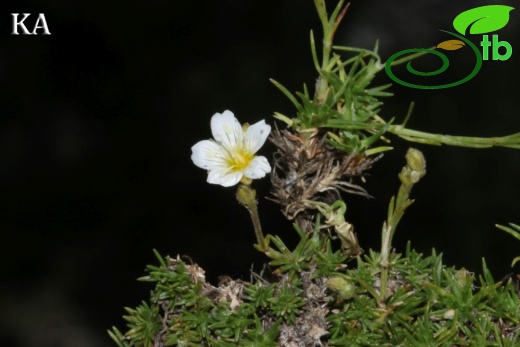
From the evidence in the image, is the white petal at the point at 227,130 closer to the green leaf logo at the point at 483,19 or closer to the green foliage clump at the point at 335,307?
the green foliage clump at the point at 335,307

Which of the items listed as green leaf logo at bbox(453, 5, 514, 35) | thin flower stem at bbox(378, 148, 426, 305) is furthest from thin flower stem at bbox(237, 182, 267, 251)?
green leaf logo at bbox(453, 5, 514, 35)

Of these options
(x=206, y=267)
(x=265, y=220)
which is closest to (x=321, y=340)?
(x=265, y=220)

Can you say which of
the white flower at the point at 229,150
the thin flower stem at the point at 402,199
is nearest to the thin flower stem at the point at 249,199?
the white flower at the point at 229,150

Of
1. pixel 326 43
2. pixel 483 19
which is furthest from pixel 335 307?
pixel 483 19

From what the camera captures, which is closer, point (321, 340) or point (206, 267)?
point (321, 340)

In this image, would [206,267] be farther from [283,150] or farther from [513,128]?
[283,150]

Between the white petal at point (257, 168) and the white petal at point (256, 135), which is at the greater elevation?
the white petal at point (256, 135)

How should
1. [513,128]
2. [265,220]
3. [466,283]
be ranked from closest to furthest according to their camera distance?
[466,283]
[265,220]
[513,128]

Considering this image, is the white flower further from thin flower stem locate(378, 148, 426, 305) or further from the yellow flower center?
thin flower stem locate(378, 148, 426, 305)
